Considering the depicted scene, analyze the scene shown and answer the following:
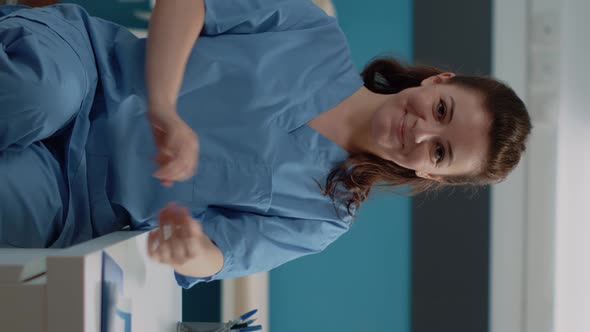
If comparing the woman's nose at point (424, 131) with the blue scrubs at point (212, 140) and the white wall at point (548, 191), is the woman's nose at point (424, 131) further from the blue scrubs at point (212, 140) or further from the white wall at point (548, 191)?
the white wall at point (548, 191)

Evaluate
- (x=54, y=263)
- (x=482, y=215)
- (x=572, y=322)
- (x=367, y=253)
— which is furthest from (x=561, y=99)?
(x=54, y=263)

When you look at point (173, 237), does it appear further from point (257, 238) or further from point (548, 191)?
point (548, 191)

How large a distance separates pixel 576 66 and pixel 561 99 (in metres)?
0.11

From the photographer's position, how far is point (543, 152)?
6.02 ft

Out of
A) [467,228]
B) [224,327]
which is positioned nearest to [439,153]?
[224,327]

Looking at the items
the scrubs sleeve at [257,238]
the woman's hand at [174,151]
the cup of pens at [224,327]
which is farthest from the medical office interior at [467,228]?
the woman's hand at [174,151]

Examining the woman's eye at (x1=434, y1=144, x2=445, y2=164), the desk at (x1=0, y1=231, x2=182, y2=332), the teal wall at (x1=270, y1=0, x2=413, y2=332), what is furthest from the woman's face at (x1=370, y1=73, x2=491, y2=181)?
the teal wall at (x1=270, y1=0, x2=413, y2=332)

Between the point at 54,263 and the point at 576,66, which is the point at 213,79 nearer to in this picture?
the point at 54,263

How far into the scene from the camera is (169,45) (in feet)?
3.02

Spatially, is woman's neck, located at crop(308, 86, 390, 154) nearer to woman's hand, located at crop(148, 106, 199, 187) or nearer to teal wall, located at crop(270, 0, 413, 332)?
woman's hand, located at crop(148, 106, 199, 187)

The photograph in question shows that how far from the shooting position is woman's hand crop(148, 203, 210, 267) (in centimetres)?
73

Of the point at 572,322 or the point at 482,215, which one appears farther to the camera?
the point at 482,215

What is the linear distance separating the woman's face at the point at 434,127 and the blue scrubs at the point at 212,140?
0.36ft

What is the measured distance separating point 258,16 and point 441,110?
1.20 ft
